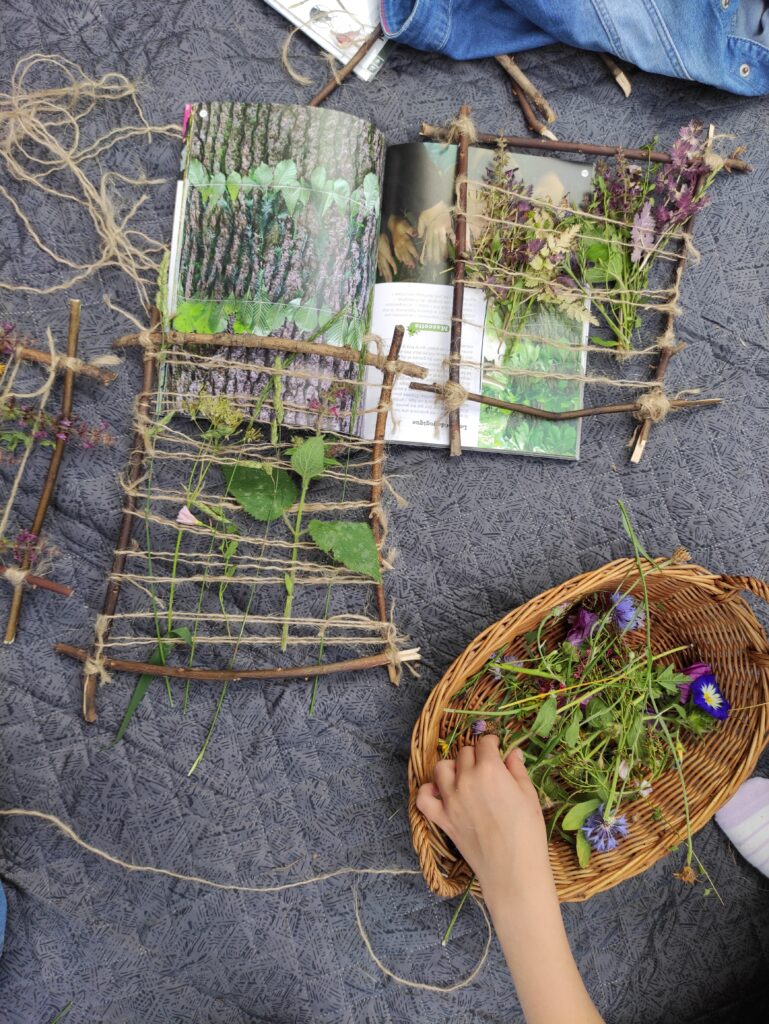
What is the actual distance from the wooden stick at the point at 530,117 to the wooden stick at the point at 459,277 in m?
0.10

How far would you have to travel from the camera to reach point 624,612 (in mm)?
949

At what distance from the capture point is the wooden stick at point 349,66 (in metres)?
1.04

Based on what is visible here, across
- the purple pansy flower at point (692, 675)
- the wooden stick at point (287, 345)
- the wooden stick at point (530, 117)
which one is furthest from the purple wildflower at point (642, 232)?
the purple pansy flower at point (692, 675)

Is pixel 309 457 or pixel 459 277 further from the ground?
pixel 459 277

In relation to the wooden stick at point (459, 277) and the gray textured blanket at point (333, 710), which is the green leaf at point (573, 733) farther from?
the wooden stick at point (459, 277)

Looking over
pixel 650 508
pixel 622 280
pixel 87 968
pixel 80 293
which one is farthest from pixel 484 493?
pixel 87 968

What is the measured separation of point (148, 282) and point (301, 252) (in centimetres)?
23

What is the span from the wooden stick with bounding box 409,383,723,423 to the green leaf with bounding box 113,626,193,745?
0.46 m

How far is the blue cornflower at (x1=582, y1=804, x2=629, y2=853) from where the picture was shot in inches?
36.2

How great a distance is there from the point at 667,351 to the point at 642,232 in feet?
0.54

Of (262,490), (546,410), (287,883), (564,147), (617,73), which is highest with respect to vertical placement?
(617,73)

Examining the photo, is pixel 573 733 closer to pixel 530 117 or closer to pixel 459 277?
pixel 459 277

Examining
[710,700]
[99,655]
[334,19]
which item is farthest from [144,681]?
[334,19]

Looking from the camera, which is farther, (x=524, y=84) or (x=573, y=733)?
(x=524, y=84)
